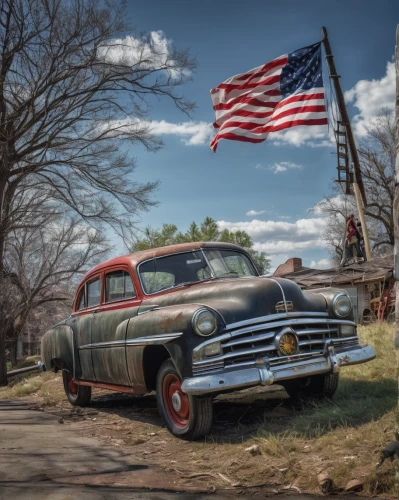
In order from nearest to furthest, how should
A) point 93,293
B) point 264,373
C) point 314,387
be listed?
point 264,373
point 314,387
point 93,293

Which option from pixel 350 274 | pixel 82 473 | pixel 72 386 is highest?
pixel 350 274

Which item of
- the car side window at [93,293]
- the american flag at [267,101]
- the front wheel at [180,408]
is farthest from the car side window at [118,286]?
the american flag at [267,101]

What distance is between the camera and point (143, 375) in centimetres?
581

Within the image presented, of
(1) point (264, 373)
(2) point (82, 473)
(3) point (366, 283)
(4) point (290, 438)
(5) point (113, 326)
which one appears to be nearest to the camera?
(2) point (82, 473)

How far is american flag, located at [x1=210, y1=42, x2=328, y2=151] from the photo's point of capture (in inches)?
492

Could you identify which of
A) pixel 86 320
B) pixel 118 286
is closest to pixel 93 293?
pixel 86 320

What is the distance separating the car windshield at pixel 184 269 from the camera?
646 cm

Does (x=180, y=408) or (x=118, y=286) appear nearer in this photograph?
(x=180, y=408)

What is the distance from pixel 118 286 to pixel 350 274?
13.7 m

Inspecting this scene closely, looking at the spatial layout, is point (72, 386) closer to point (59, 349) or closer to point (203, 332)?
point (59, 349)

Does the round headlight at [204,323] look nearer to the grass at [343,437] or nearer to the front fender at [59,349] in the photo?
the grass at [343,437]

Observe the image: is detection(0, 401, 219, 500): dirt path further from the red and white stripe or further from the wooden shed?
the wooden shed

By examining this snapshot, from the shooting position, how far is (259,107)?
12828mm

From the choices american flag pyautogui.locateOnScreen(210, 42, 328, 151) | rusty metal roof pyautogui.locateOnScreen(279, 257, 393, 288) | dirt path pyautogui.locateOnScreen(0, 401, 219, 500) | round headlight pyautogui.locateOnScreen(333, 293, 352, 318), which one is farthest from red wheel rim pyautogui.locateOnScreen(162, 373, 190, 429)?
rusty metal roof pyautogui.locateOnScreen(279, 257, 393, 288)
